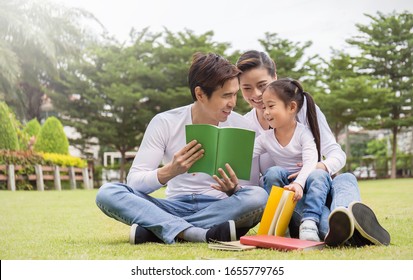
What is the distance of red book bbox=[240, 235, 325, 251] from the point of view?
176 centimetres

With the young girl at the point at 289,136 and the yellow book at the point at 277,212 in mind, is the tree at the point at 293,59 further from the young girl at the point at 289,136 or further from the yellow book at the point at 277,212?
the yellow book at the point at 277,212

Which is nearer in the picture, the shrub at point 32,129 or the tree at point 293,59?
the shrub at point 32,129

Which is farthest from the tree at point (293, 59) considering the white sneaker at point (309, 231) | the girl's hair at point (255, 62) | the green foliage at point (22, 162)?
the white sneaker at point (309, 231)

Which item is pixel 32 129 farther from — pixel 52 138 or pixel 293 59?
pixel 293 59

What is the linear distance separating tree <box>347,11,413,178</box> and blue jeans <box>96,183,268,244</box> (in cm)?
274

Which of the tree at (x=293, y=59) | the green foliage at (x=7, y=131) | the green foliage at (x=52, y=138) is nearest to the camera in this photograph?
the green foliage at (x=7, y=131)

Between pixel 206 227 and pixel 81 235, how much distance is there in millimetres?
646

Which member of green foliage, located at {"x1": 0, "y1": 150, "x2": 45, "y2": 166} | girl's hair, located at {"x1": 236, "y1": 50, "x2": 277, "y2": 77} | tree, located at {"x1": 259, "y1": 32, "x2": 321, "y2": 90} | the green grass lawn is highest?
tree, located at {"x1": 259, "y1": 32, "x2": 321, "y2": 90}

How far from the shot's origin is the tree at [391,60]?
4.88 m

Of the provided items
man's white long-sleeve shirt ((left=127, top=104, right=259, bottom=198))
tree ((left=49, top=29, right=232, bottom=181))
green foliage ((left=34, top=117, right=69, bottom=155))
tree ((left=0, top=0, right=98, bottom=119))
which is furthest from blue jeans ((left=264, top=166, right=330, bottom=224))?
tree ((left=49, top=29, right=232, bottom=181))

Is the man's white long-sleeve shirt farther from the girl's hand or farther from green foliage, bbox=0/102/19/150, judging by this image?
green foliage, bbox=0/102/19/150

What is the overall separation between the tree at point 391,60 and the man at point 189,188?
2601 millimetres

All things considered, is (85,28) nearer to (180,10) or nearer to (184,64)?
(184,64)

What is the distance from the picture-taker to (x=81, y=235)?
8.02ft
